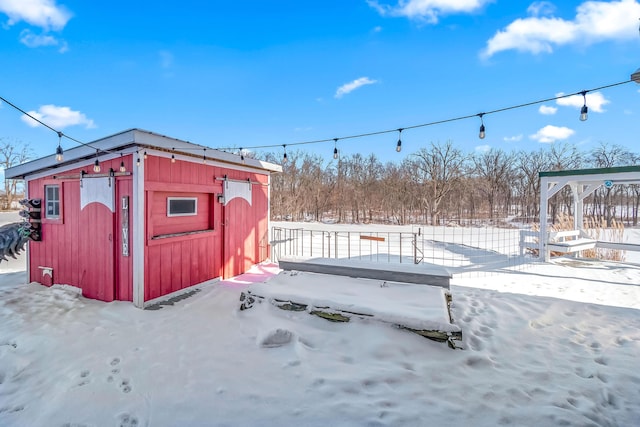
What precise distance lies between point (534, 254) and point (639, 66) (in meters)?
6.26

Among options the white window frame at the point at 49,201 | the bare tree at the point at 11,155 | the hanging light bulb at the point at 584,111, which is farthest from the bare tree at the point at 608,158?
the bare tree at the point at 11,155

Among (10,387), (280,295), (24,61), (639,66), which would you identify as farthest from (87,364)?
(24,61)

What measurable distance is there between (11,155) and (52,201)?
20.7 metres

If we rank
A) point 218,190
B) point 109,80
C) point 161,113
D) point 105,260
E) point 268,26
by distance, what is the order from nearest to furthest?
point 105,260
point 218,190
point 268,26
point 109,80
point 161,113

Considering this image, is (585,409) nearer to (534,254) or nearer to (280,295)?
(280,295)

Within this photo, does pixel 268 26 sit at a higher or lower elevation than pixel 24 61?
higher

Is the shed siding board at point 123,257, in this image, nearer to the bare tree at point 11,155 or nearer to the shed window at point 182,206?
Result: the shed window at point 182,206

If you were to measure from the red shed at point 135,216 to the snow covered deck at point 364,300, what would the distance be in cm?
A: 153

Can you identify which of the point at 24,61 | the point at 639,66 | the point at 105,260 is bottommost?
the point at 105,260

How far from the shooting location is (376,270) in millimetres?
3918

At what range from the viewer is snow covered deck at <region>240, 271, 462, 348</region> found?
2.71 metres

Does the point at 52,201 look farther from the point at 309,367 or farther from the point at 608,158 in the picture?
the point at 608,158

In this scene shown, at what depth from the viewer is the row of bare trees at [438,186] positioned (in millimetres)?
18172

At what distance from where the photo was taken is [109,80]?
381 inches
